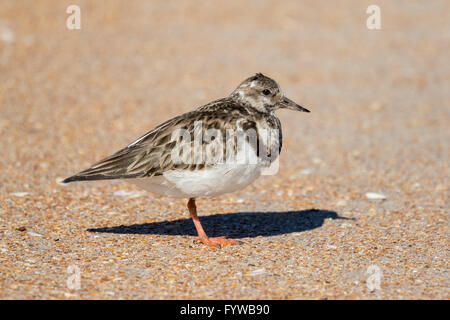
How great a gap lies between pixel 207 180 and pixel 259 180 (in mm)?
3388

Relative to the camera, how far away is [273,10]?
20.2m

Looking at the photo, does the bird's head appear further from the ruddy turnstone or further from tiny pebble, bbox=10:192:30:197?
tiny pebble, bbox=10:192:30:197

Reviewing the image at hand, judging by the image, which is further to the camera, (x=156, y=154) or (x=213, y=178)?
(x=156, y=154)

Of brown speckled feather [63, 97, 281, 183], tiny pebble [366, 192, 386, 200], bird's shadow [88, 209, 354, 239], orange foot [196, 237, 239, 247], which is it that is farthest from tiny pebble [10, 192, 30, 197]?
tiny pebble [366, 192, 386, 200]

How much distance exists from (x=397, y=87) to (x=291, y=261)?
9.47 metres

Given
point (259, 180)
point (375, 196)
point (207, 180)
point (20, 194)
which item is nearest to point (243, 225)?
point (207, 180)

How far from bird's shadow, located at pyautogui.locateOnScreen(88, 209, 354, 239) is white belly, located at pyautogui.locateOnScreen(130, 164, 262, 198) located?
0.97m

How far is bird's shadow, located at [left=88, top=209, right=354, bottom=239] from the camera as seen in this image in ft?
26.0

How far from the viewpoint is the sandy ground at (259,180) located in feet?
21.4

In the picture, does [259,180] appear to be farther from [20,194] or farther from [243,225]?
[20,194]

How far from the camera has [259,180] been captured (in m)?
10.2

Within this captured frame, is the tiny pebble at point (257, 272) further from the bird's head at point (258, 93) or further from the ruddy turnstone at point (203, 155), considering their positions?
the bird's head at point (258, 93)

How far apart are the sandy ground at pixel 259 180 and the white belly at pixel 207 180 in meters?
0.72

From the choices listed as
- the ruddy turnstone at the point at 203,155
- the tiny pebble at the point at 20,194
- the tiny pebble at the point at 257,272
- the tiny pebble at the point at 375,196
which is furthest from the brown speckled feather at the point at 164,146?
the tiny pebble at the point at 375,196
